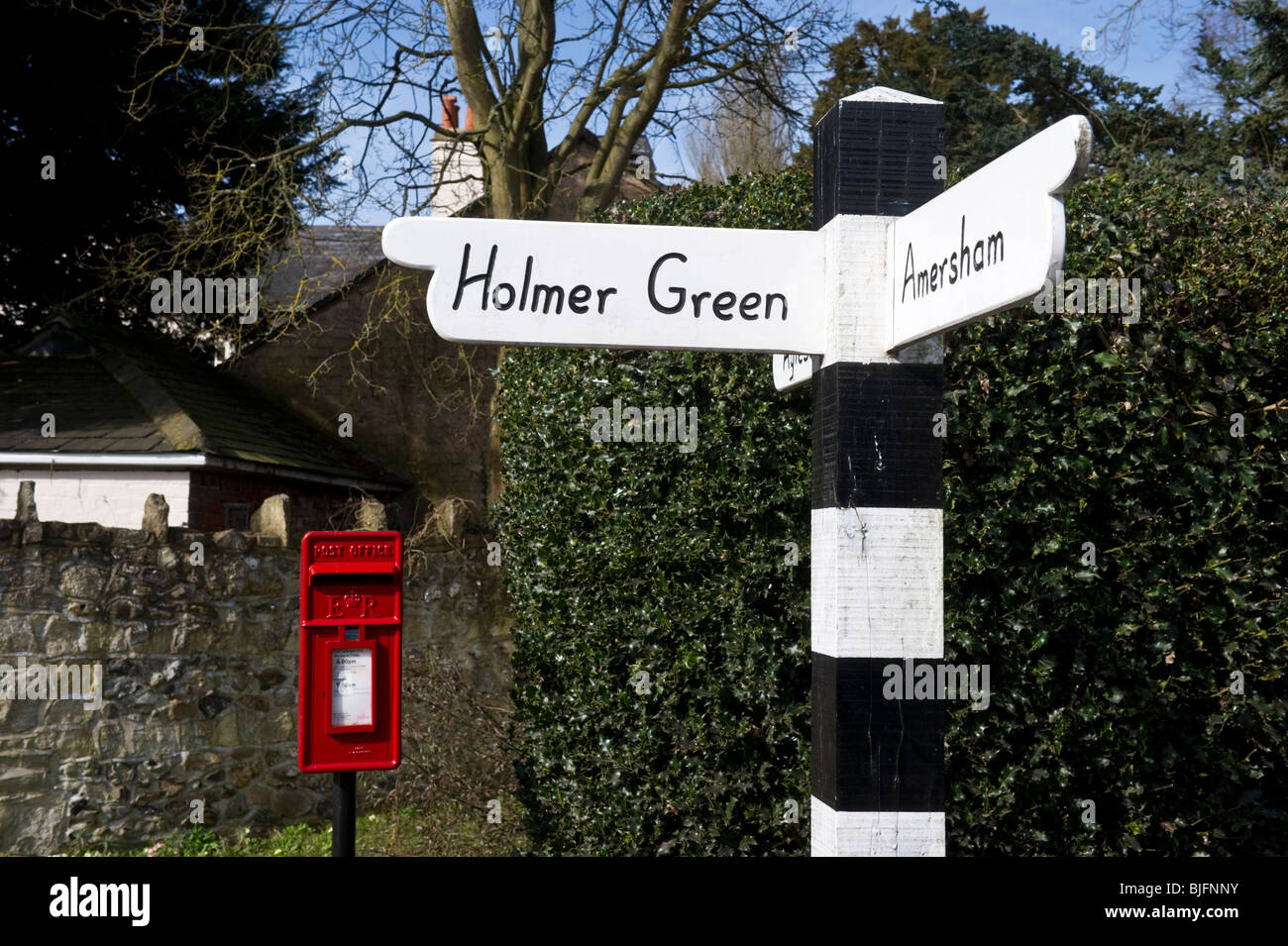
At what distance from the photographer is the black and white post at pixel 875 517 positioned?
279 cm

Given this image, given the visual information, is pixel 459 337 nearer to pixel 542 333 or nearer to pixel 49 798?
pixel 542 333

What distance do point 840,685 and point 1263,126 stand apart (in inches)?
575

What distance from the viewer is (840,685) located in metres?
2.79

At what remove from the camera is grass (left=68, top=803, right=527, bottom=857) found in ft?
20.4

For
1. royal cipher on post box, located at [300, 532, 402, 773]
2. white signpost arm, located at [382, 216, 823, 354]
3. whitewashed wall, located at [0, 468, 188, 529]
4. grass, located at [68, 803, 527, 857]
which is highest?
white signpost arm, located at [382, 216, 823, 354]

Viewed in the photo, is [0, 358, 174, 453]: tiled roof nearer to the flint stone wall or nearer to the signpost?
the flint stone wall

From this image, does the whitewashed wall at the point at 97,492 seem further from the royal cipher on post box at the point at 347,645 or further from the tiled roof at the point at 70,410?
the royal cipher on post box at the point at 347,645

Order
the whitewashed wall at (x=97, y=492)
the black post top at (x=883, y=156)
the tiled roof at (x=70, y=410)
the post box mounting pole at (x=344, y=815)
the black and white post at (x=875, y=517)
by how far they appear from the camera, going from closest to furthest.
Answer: the black and white post at (x=875, y=517) < the black post top at (x=883, y=156) < the post box mounting pole at (x=344, y=815) < the whitewashed wall at (x=97, y=492) < the tiled roof at (x=70, y=410)

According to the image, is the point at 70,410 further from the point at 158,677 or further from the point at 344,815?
the point at 344,815

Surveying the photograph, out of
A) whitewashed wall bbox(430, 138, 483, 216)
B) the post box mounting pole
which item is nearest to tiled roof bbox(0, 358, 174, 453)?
whitewashed wall bbox(430, 138, 483, 216)

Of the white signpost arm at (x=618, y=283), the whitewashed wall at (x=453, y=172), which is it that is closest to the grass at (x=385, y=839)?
the white signpost arm at (x=618, y=283)

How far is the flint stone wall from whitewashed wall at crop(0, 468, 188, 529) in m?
4.75

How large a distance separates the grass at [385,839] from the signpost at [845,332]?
144 inches

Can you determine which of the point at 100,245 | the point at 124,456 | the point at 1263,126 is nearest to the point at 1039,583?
the point at 124,456
